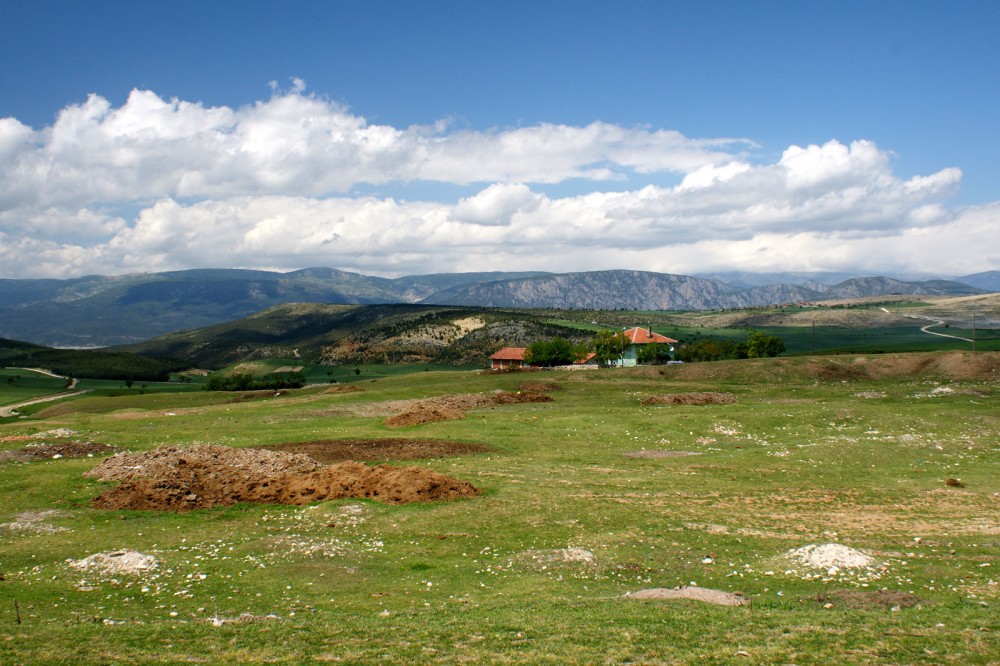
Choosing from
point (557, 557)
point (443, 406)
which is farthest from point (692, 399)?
point (557, 557)

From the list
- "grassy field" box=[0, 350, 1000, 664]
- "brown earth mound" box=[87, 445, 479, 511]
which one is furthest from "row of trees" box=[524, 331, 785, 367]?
"brown earth mound" box=[87, 445, 479, 511]

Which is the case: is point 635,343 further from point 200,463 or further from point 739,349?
point 200,463

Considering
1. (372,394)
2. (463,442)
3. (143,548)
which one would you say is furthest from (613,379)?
(143,548)

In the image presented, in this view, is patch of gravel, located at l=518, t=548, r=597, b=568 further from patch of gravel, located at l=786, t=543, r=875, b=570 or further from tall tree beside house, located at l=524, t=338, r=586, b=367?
tall tree beside house, located at l=524, t=338, r=586, b=367

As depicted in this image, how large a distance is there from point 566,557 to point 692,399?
3919 cm

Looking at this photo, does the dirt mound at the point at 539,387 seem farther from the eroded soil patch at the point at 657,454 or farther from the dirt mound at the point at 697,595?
the dirt mound at the point at 697,595

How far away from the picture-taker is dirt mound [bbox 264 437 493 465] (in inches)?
1510

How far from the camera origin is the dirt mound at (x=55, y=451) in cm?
3588

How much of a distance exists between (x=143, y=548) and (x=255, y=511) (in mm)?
5193

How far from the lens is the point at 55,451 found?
37.8 m

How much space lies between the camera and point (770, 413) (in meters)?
49.2

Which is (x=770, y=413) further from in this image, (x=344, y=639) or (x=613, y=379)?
(x=344, y=639)

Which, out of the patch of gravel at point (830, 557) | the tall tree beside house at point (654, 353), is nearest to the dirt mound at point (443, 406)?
the patch of gravel at point (830, 557)

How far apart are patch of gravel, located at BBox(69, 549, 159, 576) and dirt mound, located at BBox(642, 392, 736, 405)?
4435 centimetres
